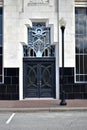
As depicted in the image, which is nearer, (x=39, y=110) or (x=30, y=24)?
(x=39, y=110)

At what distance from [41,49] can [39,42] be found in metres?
0.48

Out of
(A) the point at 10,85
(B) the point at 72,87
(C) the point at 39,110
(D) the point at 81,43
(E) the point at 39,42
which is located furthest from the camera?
(E) the point at 39,42

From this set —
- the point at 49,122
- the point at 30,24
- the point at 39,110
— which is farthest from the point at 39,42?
the point at 49,122

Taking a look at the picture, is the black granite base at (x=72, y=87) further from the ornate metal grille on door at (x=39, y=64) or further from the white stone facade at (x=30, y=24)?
the ornate metal grille on door at (x=39, y=64)

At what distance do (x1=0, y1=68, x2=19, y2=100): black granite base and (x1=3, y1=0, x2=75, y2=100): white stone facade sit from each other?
28 cm

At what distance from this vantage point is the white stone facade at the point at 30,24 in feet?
83.5

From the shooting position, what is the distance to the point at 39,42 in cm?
2627

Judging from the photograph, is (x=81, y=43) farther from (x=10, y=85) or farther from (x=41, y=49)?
(x=10, y=85)

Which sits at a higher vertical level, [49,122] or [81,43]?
[81,43]

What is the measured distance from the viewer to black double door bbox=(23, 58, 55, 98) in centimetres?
2592

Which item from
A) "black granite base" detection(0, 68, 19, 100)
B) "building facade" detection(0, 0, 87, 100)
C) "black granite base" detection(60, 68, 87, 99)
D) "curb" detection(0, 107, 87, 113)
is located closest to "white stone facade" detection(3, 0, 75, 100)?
"building facade" detection(0, 0, 87, 100)

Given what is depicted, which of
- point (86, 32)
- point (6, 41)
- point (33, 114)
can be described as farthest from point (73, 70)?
point (33, 114)

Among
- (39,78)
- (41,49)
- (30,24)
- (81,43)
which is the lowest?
(39,78)

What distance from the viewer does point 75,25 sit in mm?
25938
